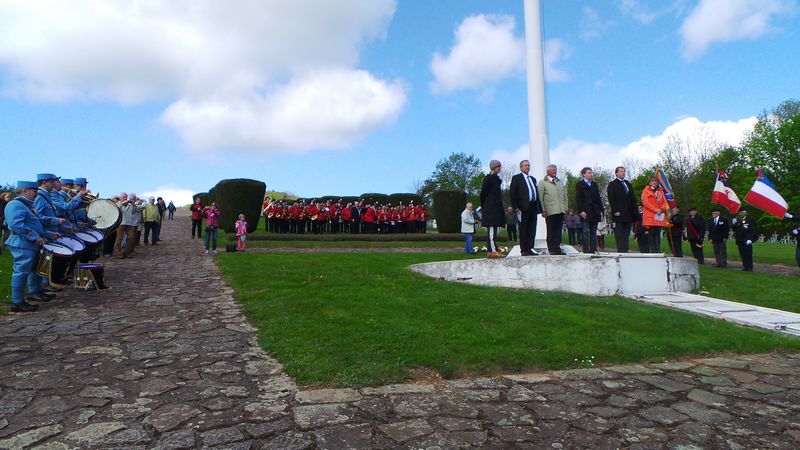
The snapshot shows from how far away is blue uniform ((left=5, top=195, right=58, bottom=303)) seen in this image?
7215 mm

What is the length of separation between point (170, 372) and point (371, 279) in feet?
17.5

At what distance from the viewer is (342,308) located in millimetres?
6898

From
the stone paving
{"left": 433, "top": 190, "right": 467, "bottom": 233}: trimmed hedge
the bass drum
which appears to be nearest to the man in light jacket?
the stone paving

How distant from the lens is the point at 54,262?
27.3 ft

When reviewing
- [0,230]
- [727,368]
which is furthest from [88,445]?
[0,230]

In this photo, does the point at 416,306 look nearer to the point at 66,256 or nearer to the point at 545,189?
the point at 545,189

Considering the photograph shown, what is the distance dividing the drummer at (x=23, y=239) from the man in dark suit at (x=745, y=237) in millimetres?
15775

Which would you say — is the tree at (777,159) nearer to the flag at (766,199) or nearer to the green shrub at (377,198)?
the green shrub at (377,198)

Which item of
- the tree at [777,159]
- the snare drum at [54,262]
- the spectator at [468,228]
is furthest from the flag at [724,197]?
the tree at [777,159]

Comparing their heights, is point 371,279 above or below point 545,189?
below

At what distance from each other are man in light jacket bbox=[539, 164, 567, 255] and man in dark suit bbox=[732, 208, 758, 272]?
7164mm

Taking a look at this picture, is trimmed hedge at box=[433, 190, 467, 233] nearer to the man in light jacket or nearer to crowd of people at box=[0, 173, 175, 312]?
the man in light jacket

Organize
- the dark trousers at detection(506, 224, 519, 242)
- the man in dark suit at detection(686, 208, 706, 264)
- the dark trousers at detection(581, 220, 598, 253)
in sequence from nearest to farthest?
1. the dark trousers at detection(581, 220, 598, 253)
2. the man in dark suit at detection(686, 208, 706, 264)
3. the dark trousers at detection(506, 224, 519, 242)

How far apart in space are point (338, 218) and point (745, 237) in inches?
705
